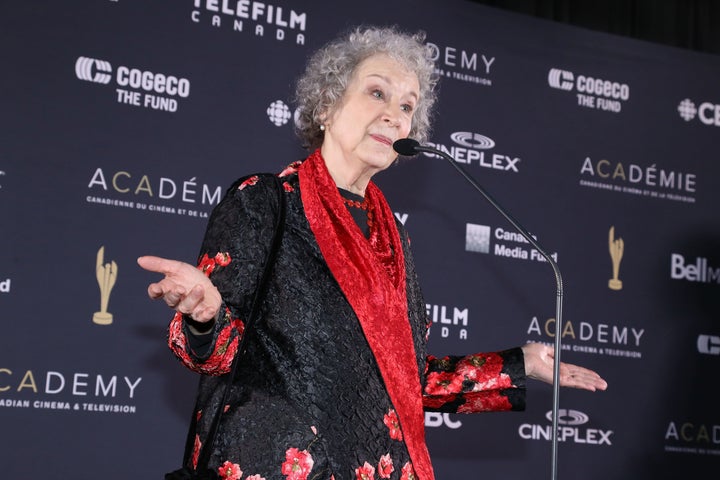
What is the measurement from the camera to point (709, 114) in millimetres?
4652

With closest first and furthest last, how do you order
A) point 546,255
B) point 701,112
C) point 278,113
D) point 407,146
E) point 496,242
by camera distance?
point 546,255 → point 407,146 → point 278,113 → point 496,242 → point 701,112

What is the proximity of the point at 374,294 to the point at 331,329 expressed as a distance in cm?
15

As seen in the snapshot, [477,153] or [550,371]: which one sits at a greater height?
[477,153]

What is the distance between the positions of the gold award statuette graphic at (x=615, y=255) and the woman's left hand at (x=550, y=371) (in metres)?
2.25

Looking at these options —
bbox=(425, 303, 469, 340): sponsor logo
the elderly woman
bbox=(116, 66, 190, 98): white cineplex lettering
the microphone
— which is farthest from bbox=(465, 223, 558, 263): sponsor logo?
the microphone

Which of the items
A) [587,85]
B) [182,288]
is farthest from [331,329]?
[587,85]

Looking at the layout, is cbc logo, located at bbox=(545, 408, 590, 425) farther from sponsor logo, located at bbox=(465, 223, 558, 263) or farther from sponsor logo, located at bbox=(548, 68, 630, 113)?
sponsor logo, located at bbox=(548, 68, 630, 113)

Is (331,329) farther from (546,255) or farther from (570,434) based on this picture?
(570,434)

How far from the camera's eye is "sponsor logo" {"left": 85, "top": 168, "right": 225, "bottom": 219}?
3365mm

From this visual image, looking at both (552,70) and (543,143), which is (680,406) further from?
(552,70)

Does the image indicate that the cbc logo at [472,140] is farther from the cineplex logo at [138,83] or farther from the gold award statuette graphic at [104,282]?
the gold award statuette graphic at [104,282]

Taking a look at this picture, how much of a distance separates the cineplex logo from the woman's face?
1.56 metres

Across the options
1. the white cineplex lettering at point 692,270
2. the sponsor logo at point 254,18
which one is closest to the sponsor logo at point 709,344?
the white cineplex lettering at point 692,270

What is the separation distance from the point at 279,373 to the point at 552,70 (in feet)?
10.0
